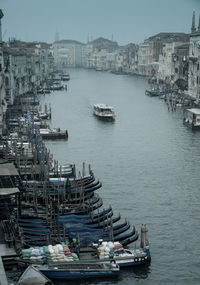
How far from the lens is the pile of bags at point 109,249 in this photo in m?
15.7

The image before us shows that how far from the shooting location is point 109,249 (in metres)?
15.8

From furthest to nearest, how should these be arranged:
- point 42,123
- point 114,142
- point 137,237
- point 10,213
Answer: point 42,123
point 114,142
point 10,213
point 137,237

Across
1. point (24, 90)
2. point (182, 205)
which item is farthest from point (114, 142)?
point (24, 90)

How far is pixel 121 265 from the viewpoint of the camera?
629 inches

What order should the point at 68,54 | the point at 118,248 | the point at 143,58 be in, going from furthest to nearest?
the point at 68,54 < the point at 143,58 < the point at 118,248

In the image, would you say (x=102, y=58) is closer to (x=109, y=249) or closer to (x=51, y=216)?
(x=51, y=216)

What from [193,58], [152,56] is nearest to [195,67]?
[193,58]

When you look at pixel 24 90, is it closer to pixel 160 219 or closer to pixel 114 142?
pixel 114 142

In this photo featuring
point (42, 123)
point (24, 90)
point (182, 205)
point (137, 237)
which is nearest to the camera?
point (137, 237)

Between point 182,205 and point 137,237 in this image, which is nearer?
point 137,237

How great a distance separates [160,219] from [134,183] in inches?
194

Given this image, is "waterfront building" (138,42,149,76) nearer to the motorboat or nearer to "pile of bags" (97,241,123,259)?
the motorboat

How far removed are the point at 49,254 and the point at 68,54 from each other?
6281 inches

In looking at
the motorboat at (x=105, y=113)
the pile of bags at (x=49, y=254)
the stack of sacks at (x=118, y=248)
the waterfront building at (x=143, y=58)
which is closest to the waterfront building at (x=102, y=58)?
the waterfront building at (x=143, y=58)
